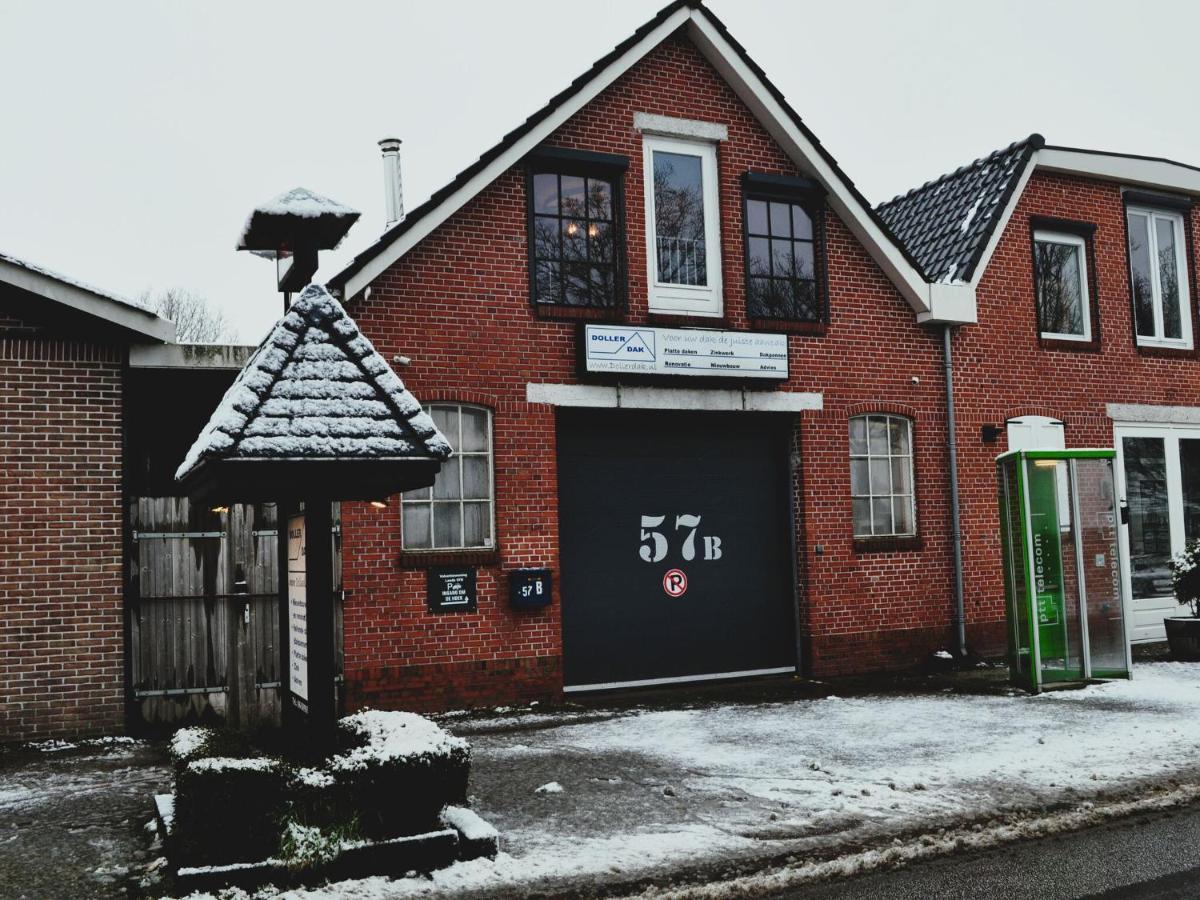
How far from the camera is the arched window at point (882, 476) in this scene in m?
14.2

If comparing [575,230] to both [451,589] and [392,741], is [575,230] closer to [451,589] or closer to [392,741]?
[451,589]

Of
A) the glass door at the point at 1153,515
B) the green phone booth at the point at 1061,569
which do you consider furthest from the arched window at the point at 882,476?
the glass door at the point at 1153,515

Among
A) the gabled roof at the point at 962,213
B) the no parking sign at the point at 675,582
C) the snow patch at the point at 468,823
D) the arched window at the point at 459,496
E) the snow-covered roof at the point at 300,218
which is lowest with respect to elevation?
the snow patch at the point at 468,823

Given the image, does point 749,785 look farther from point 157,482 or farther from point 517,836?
point 157,482

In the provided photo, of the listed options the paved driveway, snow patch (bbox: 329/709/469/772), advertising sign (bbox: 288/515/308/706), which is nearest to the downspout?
snow patch (bbox: 329/709/469/772)

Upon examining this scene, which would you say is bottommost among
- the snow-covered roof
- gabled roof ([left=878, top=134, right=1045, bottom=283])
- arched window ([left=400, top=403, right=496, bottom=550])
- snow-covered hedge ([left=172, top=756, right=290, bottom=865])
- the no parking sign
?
snow-covered hedge ([left=172, top=756, right=290, bottom=865])

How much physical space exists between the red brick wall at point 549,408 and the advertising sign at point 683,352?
1.03ft

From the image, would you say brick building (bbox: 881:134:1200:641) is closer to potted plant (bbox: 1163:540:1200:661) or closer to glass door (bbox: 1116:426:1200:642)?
glass door (bbox: 1116:426:1200:642)

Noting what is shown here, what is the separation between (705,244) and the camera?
13.5 m

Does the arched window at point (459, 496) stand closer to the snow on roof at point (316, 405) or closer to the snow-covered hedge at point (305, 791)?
the snow on roof at point (316, 405)

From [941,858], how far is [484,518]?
6533 mm

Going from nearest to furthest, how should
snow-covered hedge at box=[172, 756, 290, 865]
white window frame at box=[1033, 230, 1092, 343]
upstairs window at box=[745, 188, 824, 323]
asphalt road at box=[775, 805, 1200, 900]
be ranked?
asphalt road at box=[775, 805, 1200, 900], snow-covered hedge at box=[172, 756, 290, 865], upstairs window at box=[745, 188, 824, 323], white window frame at box=[1033, 230, 1092, 343]

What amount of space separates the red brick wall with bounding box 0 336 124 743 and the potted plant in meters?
12.1

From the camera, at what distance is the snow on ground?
21.4ft
